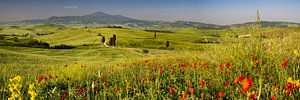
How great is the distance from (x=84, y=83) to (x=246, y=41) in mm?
3698

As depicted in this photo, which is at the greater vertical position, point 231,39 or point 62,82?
point 231,39

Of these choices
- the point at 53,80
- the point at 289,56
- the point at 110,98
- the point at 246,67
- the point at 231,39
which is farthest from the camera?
the point at 231,39

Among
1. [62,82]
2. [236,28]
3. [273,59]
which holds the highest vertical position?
[236,28]

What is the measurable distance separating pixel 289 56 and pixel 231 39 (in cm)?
170

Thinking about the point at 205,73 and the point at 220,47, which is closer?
the point at 205,73

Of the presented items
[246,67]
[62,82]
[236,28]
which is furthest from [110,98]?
[236,28]

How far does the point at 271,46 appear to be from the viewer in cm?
699

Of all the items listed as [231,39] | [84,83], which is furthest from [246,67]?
[84,83]

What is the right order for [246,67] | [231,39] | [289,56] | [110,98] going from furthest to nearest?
[231,39]
[289,56]
[246,67]
[110,98]

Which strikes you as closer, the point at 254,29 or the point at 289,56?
the point at 289,56

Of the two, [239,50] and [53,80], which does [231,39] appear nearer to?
[239,50]

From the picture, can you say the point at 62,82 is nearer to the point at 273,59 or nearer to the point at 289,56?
the point at 273,59

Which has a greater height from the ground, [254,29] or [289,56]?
[254,29]

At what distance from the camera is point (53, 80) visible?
7.06m
